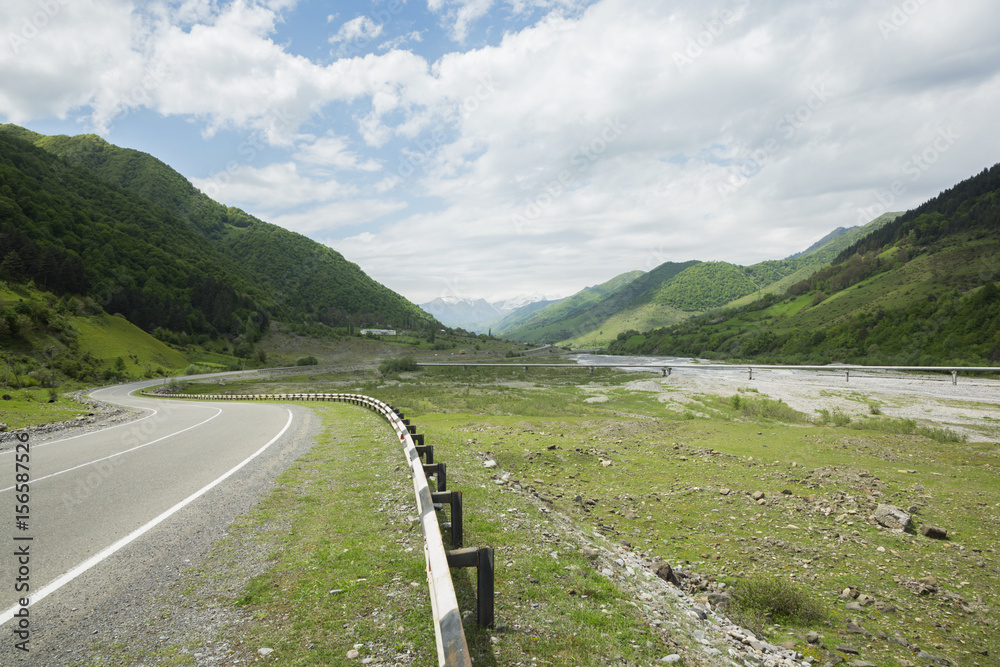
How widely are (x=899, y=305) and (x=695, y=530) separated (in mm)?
105551

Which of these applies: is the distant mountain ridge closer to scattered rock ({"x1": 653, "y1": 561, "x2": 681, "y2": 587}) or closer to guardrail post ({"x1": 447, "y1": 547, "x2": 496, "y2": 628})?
guardrail post ({"x1": 447, "y1": 547, "x2": 496, "y2": 628})

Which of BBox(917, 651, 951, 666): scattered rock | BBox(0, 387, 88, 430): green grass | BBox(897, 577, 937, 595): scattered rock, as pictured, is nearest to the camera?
BBox(917, 651, 951, 666): scattered rock

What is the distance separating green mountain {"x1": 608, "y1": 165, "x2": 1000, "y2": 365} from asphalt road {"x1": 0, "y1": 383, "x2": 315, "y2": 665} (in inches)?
3171

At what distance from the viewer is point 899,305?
83125 millimetres

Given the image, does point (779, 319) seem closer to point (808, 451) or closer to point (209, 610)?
point (808, 451)

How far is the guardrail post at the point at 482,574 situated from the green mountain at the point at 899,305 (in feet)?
259

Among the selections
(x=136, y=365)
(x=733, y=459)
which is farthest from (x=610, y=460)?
(x=136, y=365)

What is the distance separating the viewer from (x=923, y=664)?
16.3 feet

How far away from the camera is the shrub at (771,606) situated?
575cm

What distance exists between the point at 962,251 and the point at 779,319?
139ft

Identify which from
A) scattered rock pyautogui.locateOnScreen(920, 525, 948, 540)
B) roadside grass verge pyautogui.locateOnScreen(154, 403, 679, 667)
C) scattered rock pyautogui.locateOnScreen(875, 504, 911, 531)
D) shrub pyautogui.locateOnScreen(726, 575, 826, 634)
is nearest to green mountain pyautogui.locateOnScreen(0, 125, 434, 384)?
roadside grass verge pyautogui.locateOnScreen(154, 403, 679, 667)

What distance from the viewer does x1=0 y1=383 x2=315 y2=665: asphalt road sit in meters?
3.85

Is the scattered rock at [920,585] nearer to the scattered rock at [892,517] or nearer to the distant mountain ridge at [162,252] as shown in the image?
the scattered rock at [892,517]

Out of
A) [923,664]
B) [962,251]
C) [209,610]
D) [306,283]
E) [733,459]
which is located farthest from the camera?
[306,283]
